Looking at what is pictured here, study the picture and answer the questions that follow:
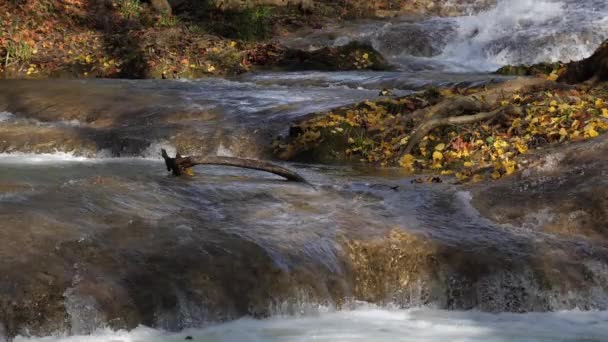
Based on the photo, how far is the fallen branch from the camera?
878 centimetres

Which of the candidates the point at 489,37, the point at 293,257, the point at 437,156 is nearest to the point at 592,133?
the point at 437,156

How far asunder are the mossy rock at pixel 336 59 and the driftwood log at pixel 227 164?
974 cm

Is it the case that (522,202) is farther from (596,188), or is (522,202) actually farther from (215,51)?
(215,51)

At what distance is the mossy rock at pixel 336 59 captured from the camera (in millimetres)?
16844

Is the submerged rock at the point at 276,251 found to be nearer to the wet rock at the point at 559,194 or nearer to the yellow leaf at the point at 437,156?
the wet rock at the point at 559,194

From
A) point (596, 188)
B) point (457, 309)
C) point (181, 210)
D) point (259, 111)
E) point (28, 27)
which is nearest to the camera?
point (457, 309)

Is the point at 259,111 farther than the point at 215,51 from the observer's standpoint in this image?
No

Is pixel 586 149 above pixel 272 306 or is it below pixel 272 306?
above

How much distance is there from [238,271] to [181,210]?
1.12m

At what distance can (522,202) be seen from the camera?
21.4ft

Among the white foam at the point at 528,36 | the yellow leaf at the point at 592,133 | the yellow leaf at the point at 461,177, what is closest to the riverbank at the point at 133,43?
the white foam at the point at 528,36

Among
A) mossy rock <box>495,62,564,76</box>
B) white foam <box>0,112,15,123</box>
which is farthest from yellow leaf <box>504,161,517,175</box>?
white foam <box>0,112,15,123</box>

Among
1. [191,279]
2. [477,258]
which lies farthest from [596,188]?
[191,279]

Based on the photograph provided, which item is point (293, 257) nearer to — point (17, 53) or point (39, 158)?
point (39, 158)
